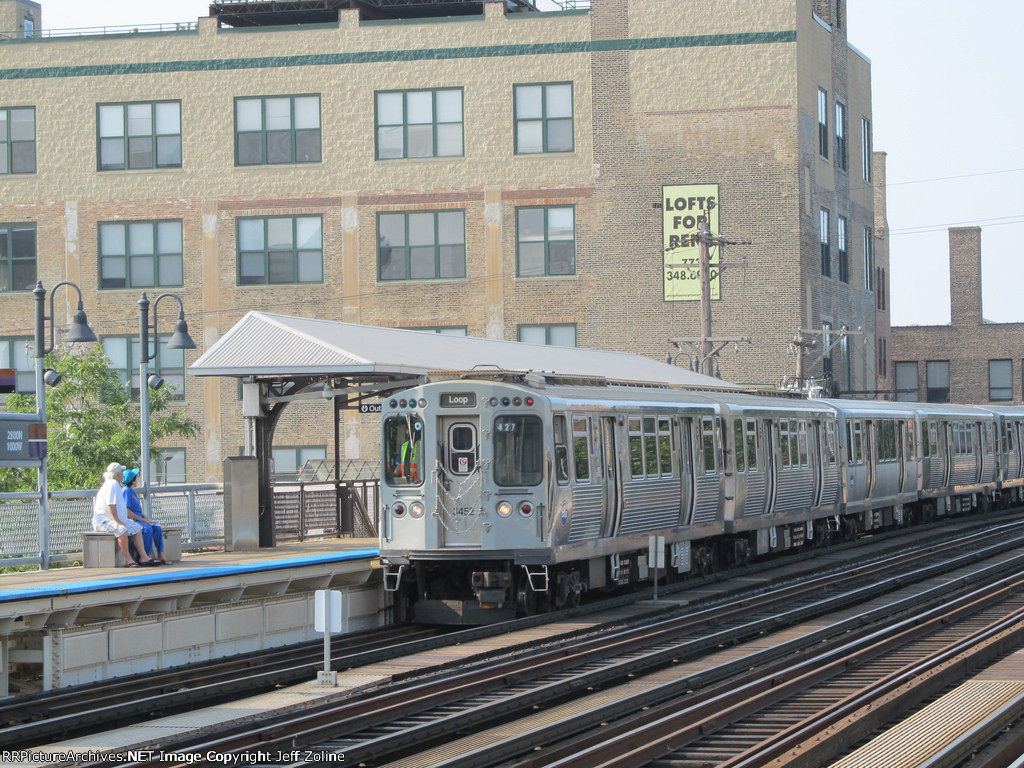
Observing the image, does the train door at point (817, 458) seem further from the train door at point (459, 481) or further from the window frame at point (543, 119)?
the window frame at point (543, 119)

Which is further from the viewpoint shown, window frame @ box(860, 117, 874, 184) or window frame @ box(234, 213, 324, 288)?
window frame @ box(860, 117, 874, 184)

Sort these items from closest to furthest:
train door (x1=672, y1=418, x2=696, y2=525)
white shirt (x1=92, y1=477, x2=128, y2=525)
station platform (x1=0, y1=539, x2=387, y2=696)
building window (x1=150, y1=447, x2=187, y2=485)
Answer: station platform (x1=0, y1=539, x2=387, y2=696)
white shirt (x1=92, y1=477, x2=128, y2=525)
train door (x1=672, y1=418, x2=696, y2=525)
building window (x1=150, y1=447, x2=187, y2=485)

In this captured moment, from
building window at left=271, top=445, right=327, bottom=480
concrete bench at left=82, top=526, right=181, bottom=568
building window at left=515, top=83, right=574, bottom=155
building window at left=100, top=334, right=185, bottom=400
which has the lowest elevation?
concrete bench at left=82, top=526, right=181, bottom=568

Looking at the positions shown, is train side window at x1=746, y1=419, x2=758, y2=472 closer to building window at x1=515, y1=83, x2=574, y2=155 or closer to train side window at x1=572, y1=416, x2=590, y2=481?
train side window at x1=572, y1=416, x2=590, y2=481

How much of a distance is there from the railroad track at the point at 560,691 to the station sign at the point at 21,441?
6.43 meters

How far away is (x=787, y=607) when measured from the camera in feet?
62.7

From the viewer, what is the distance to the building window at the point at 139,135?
1783 inches

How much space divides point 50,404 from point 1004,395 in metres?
56.4

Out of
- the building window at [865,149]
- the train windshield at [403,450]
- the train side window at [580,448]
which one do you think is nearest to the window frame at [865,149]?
the building window at [865,149]

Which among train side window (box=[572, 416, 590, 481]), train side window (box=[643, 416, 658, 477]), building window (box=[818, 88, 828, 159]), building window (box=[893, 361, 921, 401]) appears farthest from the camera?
building window (box=[893, 361, 921, 401])

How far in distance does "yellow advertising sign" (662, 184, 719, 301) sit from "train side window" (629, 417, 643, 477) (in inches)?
951

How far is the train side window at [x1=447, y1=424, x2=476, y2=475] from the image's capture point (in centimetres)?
1784

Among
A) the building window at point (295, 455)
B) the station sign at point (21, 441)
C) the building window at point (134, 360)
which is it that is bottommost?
the building window at point (295, 455)

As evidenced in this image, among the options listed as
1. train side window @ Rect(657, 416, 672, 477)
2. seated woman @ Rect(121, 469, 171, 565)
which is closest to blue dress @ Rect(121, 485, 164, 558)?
seated woman @ Rect(121, 469, 171, 565)
